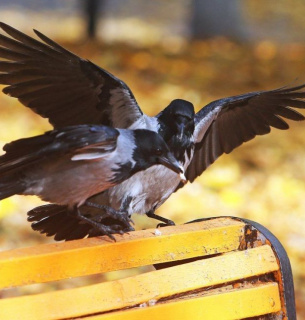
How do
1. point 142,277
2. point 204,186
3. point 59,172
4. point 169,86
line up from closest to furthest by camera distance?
point 142,277
point 59,172
point 204,186
point 169,86

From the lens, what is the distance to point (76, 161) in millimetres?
3422

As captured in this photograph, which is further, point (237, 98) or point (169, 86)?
point (169, 86)

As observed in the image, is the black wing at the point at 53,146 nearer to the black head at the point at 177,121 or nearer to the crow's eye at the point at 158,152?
the crow's eye at the point at 158,152

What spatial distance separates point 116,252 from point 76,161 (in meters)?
0.53

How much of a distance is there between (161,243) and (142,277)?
0.24 m

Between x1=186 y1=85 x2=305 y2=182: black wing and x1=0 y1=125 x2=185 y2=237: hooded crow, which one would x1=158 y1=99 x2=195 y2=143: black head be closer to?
x1=186 y1=85 x2=305 y2=182: black wing

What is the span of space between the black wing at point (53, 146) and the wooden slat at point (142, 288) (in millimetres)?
629

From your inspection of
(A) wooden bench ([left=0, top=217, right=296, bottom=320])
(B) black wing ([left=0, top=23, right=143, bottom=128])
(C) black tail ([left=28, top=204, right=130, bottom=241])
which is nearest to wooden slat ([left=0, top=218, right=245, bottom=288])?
(A) wooden bench ([left=0, top=217, right=296, bottom=320])

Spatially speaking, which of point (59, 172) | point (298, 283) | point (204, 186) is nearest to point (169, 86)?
point (204, 186)

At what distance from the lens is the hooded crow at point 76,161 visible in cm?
325

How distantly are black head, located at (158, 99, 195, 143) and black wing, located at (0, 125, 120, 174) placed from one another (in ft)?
3.80

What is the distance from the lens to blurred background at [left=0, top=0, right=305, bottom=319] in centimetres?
676

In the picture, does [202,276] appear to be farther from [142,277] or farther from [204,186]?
[204,186]

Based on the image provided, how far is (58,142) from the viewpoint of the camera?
3.24 meters
